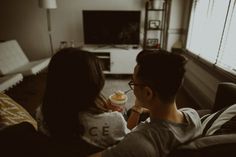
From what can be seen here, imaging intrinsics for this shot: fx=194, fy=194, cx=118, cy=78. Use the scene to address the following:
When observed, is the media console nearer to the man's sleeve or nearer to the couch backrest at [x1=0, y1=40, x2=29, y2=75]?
Result: the couch backrest at [x1=0, y1=40, x2=29, y2=75]

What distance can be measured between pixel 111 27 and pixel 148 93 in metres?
3.24

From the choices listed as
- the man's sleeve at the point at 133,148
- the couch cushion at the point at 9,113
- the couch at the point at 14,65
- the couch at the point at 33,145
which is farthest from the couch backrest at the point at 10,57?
the man's sleeve at the point at 133,148

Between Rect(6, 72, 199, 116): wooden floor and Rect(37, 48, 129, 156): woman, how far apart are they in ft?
6.28

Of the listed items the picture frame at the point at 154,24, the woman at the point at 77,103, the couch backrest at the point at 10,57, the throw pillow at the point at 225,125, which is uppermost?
the picture frame at the point at 154,24

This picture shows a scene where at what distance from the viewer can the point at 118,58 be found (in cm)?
385

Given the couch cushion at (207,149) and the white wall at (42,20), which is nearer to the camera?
the couch cushion at (207,149)

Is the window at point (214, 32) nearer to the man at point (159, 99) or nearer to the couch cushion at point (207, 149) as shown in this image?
the couch cushion at point (207, 149)

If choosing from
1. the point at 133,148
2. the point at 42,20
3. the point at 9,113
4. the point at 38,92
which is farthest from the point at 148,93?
the point at 42,20

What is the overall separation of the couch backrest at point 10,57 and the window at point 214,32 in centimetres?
316

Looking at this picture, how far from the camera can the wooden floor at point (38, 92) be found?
2.91m

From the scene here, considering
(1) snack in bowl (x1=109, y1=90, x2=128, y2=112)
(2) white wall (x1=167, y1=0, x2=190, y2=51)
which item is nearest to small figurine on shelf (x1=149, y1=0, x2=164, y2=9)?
(2) white wall (x1=167, y1=0, x2=190, y2=51)

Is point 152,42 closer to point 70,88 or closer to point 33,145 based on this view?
point 70,88

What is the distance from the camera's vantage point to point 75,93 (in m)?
0.84

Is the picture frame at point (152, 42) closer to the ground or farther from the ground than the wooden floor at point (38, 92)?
farther from the ground
